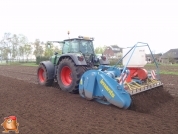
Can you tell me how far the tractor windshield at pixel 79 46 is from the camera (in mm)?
7414

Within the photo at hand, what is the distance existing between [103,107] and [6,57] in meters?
53.8

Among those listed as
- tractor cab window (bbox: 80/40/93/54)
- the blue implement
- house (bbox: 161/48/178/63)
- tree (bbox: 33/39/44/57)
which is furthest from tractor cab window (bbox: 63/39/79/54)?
house (bbox: 161/48/178/63)

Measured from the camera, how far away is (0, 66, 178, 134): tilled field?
3713 millimetres

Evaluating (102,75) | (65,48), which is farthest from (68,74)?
(102,75)

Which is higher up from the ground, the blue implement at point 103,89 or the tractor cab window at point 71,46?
the tractor cab window at point 71,46

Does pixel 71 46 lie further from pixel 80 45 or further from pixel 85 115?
pixel 85 115

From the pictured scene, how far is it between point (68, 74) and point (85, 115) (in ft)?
9.51

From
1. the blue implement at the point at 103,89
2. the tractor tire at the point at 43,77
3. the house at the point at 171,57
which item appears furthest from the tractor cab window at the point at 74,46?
the house at the point at 171,57

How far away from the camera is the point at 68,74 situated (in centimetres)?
726

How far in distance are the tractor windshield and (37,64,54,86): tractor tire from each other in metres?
1.30

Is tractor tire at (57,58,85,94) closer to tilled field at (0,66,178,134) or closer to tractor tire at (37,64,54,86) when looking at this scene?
tilled field at (0,66,178,134)

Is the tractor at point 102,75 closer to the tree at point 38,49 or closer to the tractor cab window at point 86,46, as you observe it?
the tractor cab window at point 86,46

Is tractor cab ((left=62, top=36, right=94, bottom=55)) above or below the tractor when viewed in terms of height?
above

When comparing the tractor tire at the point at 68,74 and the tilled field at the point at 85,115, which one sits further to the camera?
the tractor tire at the point at 68,74
